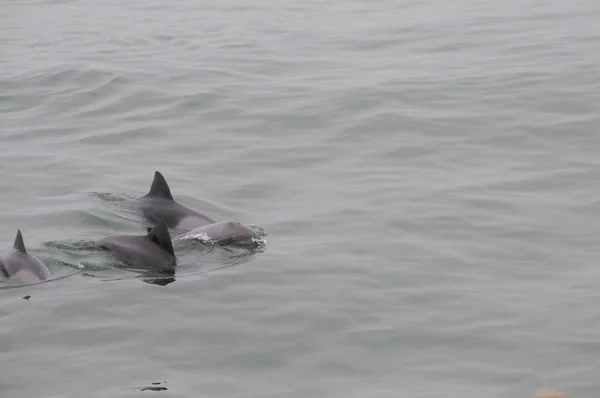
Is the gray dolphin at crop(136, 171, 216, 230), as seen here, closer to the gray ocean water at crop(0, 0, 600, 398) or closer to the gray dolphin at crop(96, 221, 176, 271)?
the gray ocean water at crop(0, 0, 600, 398)

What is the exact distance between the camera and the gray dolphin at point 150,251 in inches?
471

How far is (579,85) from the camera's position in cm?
1988

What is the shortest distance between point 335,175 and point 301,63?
8006mm

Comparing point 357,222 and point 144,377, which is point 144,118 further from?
point 144,377

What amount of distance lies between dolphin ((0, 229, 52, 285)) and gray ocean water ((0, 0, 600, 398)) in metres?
0.18

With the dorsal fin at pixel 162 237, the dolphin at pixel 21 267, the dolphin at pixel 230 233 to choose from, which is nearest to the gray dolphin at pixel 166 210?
the dolphin at pixel 230 233

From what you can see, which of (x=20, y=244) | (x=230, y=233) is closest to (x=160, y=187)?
(x=230, y=233)

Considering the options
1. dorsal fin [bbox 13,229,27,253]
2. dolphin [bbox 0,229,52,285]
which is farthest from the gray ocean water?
dorsal fin [bbox 13,229,27,253]

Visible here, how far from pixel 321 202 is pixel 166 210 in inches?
79.7

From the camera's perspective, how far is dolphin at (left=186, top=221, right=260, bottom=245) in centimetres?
1259

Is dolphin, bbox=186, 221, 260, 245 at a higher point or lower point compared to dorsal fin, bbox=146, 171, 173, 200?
lower

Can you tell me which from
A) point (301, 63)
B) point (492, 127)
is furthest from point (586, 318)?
point (301, 63)

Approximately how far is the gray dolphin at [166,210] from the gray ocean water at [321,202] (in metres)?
0.24

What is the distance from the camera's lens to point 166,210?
13.7 metres
